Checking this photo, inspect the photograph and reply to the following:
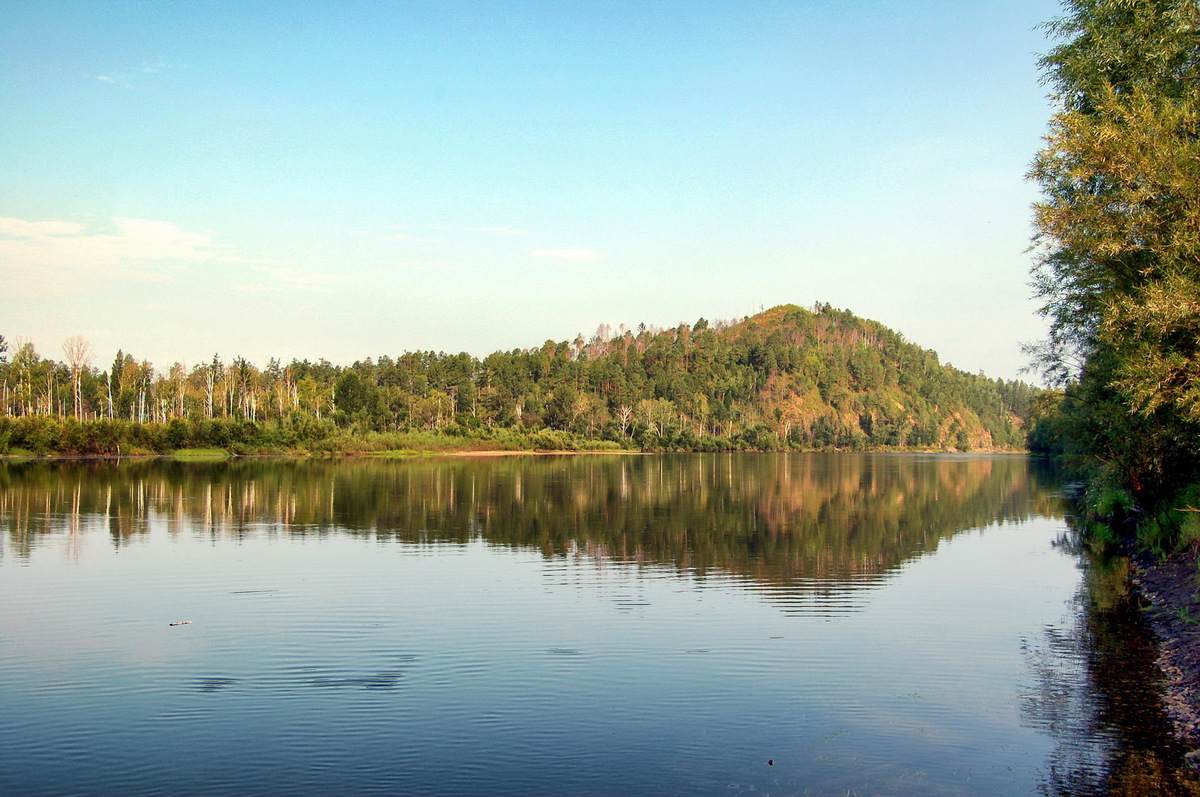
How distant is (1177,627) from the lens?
69.1ft

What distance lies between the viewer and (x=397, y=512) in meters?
49.4

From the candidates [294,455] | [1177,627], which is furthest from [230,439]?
[1177,627]

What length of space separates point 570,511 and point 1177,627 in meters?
33.4

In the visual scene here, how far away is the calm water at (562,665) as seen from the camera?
12.9m

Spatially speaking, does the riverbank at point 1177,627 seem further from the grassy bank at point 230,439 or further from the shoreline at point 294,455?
the grassy bank at point 230,439

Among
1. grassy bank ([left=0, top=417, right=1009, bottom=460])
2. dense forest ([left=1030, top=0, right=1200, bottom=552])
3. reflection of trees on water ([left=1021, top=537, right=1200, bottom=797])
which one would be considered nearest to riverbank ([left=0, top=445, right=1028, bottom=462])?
grassy bank ([left=0, top=417, right=1009, bottom=460])

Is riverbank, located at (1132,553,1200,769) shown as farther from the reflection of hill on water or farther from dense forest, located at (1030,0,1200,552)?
the reflection of hill on water

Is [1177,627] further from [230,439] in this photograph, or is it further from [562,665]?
[230,439]

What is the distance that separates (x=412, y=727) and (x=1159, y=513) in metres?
28.0

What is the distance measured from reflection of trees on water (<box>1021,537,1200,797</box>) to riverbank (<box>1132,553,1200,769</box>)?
0.72 ft

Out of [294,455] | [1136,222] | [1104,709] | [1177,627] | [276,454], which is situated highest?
[1136,222]

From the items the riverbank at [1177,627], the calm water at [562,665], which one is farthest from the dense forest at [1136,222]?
the calm water at [562,665]

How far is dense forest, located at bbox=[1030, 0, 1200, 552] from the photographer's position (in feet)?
62.9

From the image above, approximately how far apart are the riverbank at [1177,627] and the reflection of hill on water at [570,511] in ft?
26.6
